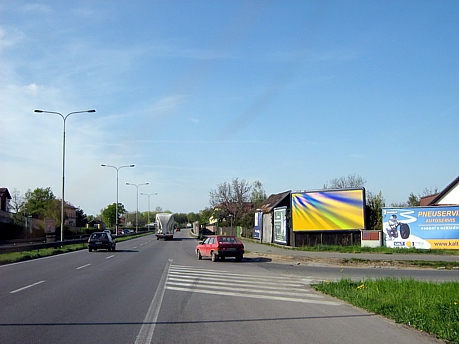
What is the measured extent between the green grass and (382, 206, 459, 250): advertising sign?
20718 mm

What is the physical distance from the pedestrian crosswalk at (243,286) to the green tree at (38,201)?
3190 inches

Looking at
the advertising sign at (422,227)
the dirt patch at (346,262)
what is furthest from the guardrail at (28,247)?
the advertising sign at (422,227)

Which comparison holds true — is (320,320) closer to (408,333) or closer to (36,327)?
(408,333)

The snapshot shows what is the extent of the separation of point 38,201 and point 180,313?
9820 centimetres

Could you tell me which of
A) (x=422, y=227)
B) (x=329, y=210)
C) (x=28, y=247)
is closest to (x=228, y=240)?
(x=329, y=210)

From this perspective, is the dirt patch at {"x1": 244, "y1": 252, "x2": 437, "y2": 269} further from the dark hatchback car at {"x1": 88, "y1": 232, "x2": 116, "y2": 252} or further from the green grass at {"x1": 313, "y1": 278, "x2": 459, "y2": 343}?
the dark hatchback car at {"x1": 88, "y1": 232, "x2": 116, "y2": 252}

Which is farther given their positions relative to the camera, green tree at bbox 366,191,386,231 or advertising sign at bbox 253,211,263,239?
advertising sign at bbox 253,211,263,239

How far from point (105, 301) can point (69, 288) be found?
10.5 ft

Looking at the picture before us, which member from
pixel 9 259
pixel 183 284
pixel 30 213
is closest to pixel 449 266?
pixel 183 284

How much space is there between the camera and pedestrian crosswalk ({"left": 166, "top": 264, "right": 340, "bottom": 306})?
13655 millimetres

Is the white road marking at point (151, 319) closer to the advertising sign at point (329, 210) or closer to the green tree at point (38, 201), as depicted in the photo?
the advertising sign at point (329, 210)

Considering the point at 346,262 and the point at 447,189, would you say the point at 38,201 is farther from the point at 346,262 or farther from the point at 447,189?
the point at 346,262

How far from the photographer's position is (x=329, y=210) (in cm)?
3784

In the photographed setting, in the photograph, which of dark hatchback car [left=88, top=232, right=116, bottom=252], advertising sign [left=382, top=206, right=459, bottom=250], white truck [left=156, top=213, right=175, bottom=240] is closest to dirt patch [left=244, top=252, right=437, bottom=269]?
advertising sign [left=382, top=206, right=459, bottom=250]
